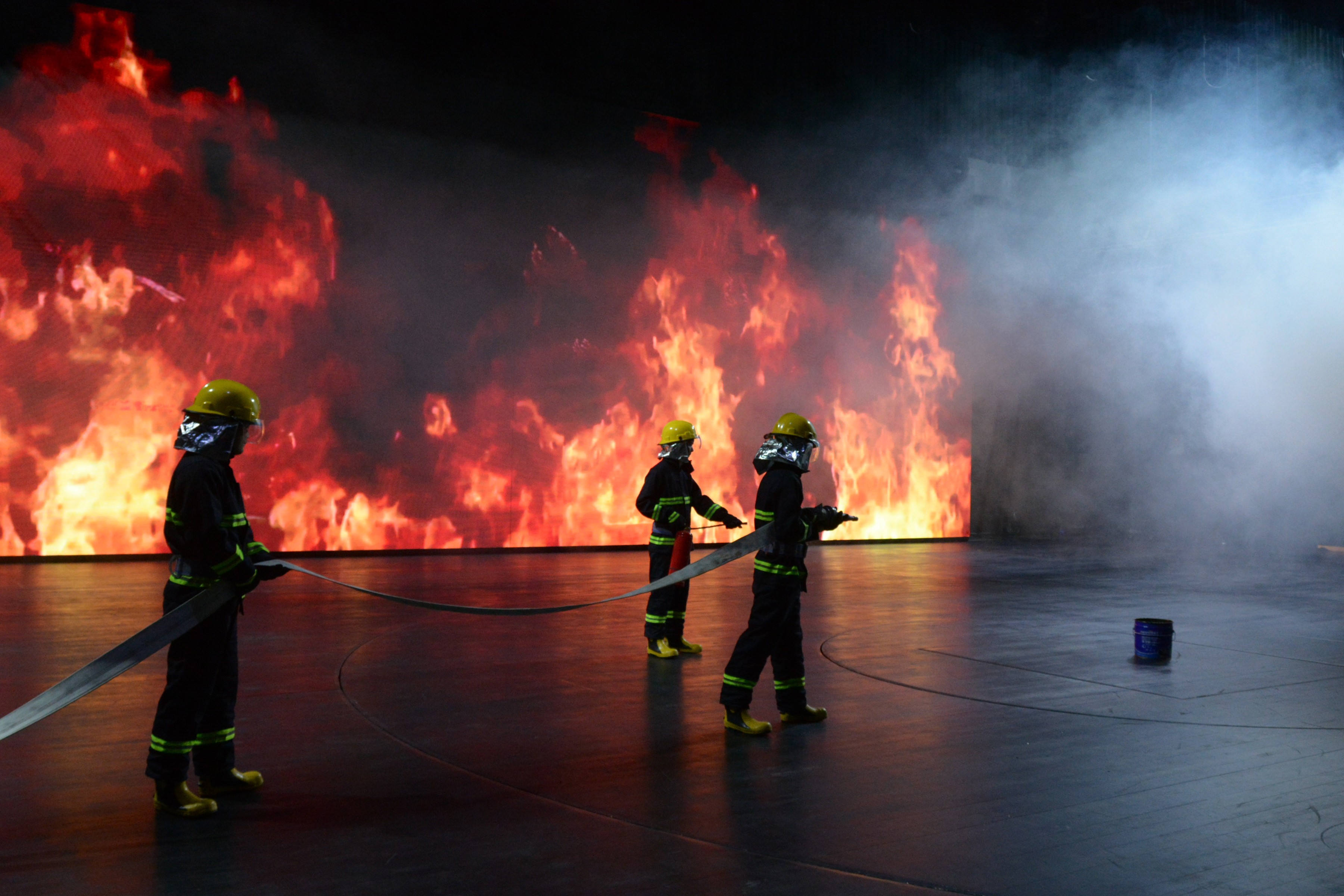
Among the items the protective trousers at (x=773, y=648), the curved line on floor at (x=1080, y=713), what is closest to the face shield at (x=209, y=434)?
the protective trousers at (x=773, y=648)

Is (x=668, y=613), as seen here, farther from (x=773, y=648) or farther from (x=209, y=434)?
(x=209, y=434)

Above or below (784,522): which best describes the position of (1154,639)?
below

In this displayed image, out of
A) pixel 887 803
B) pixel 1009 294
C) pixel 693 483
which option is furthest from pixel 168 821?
pixel 1009 294

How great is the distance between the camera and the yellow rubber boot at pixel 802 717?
17.2 ft

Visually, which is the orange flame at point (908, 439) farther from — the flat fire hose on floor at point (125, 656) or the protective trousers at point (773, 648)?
the flat fire hose on floor at point (125, 656)

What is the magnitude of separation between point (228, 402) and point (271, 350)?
969 centimetres

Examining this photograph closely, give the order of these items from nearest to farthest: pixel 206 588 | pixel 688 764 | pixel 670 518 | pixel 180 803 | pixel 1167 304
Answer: pixel 180 803
pixel 206 588
pixel 688 764
pixel 670 518
pixel 1167 304

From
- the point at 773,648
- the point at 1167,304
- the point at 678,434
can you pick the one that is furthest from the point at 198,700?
the point at 1167,304

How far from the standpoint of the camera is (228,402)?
4059 mm

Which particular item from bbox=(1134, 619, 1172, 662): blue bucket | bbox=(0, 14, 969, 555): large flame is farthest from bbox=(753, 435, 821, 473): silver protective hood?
bbox=(0, 14, 969, 555): large flame

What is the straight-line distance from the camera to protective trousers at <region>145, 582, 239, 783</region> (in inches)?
149

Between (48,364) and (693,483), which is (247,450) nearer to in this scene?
(48,364)

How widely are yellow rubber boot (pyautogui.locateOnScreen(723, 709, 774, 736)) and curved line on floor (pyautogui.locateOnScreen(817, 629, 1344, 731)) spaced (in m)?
1.39

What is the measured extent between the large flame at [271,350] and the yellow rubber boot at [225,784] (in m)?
9.46
